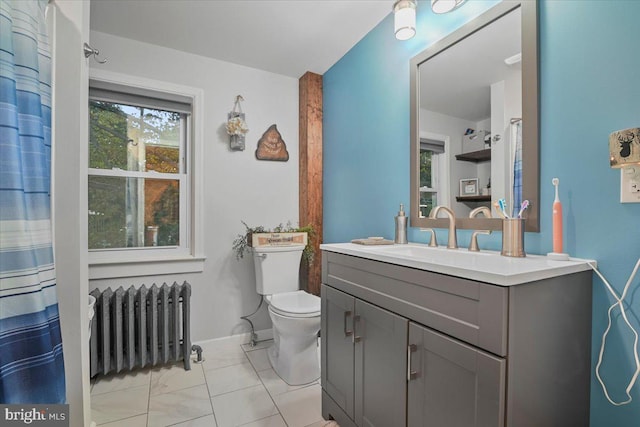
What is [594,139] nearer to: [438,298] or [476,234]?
[476,234]

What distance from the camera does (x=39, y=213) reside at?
0.97 m

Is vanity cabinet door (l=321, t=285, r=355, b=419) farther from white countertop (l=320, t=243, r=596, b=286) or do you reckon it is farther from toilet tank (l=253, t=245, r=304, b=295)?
toilet tank (l=253, t=245, r=304, b=295)

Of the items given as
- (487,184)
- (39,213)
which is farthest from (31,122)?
(487,184)

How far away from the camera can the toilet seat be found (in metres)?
1.86

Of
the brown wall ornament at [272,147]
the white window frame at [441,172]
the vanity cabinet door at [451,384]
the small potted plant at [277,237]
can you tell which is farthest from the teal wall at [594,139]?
the brown wall ornament at [272,147]

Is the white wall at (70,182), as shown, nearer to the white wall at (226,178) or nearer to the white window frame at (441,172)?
the white wall at (226,178)

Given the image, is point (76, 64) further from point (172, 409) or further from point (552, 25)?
point (552, 25)

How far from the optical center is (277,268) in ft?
7.57

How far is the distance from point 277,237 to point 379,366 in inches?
52.3

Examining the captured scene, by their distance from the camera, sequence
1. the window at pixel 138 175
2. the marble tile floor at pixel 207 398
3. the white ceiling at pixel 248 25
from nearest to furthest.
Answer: the marble tile floor at pixel 207 398
the white ceiling at pixel 248 25
the window at pixel 138 175

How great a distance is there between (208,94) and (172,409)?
87.8 inches

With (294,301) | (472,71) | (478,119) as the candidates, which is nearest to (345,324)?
(294,301)

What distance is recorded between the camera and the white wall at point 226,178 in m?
2.31

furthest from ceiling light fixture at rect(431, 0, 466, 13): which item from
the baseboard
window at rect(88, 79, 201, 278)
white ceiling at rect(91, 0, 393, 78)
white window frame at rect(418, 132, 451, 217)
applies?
the baseboard
